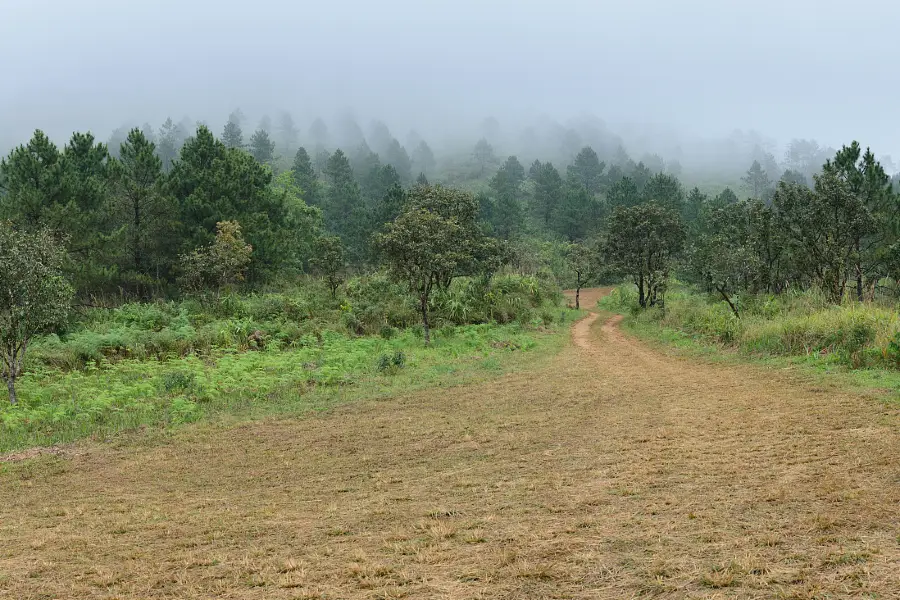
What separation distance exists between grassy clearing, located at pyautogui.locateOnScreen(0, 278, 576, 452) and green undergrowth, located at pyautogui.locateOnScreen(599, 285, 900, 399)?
614cm

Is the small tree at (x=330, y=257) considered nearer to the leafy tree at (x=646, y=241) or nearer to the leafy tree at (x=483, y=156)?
the leafy tree at (x=646, y=241)

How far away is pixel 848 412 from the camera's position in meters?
8.76

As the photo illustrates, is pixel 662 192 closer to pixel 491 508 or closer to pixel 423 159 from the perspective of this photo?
pixel 491 508

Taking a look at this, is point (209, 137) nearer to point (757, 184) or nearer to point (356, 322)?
point (356, 322)

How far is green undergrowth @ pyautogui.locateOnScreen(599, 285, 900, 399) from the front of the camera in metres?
11.9

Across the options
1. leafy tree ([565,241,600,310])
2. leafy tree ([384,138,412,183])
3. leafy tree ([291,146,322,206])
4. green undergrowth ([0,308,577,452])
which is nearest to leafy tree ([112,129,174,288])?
green undergrowth ([0,308,577,452])

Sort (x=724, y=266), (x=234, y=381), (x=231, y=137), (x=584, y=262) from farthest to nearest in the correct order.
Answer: (x=231, y=137), (x=584, y=262), (x=724, y=266), (x=234, y=381)

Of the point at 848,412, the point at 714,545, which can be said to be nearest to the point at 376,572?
the point at 714,545

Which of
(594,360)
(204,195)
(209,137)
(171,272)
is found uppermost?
(209,137)

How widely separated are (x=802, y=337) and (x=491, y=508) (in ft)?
45.9

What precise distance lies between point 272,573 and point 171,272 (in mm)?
31421

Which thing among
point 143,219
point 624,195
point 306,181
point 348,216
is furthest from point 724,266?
point 306,181

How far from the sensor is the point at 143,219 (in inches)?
1226

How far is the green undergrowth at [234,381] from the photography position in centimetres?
1097
